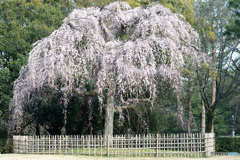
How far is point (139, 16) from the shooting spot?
1485 centimetres

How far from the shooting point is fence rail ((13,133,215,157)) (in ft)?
42.6

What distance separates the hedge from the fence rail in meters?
4.49

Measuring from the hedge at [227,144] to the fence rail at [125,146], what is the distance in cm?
449

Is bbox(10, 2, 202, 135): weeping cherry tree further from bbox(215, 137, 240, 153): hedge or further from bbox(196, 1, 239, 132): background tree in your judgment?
bbox(215, 137, 240, 153): hedge

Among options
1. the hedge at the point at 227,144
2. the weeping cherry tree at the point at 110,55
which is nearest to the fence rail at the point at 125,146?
the weeping cherry tree at the point at 110,55

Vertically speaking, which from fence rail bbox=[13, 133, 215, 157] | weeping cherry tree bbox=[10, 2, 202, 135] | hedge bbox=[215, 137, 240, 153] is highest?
weeping cherry tree bbox=[10, 2, 202, 135]

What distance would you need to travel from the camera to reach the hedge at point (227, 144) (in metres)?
18.3

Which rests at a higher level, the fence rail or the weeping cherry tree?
the weeping cherry tree

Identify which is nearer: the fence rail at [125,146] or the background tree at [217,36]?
the fence rail at [125,146]

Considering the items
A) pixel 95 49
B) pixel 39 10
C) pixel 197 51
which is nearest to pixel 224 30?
pixel 197 51

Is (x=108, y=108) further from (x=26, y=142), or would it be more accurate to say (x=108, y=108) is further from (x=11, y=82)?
(x=11, y=82)

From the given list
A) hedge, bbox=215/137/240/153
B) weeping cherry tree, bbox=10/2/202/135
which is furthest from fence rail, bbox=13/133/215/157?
hedge, bbox=215/137/240/153

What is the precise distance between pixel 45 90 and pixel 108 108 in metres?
3.78

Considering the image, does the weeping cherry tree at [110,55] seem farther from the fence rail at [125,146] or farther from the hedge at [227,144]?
the hedge at [227,144]
